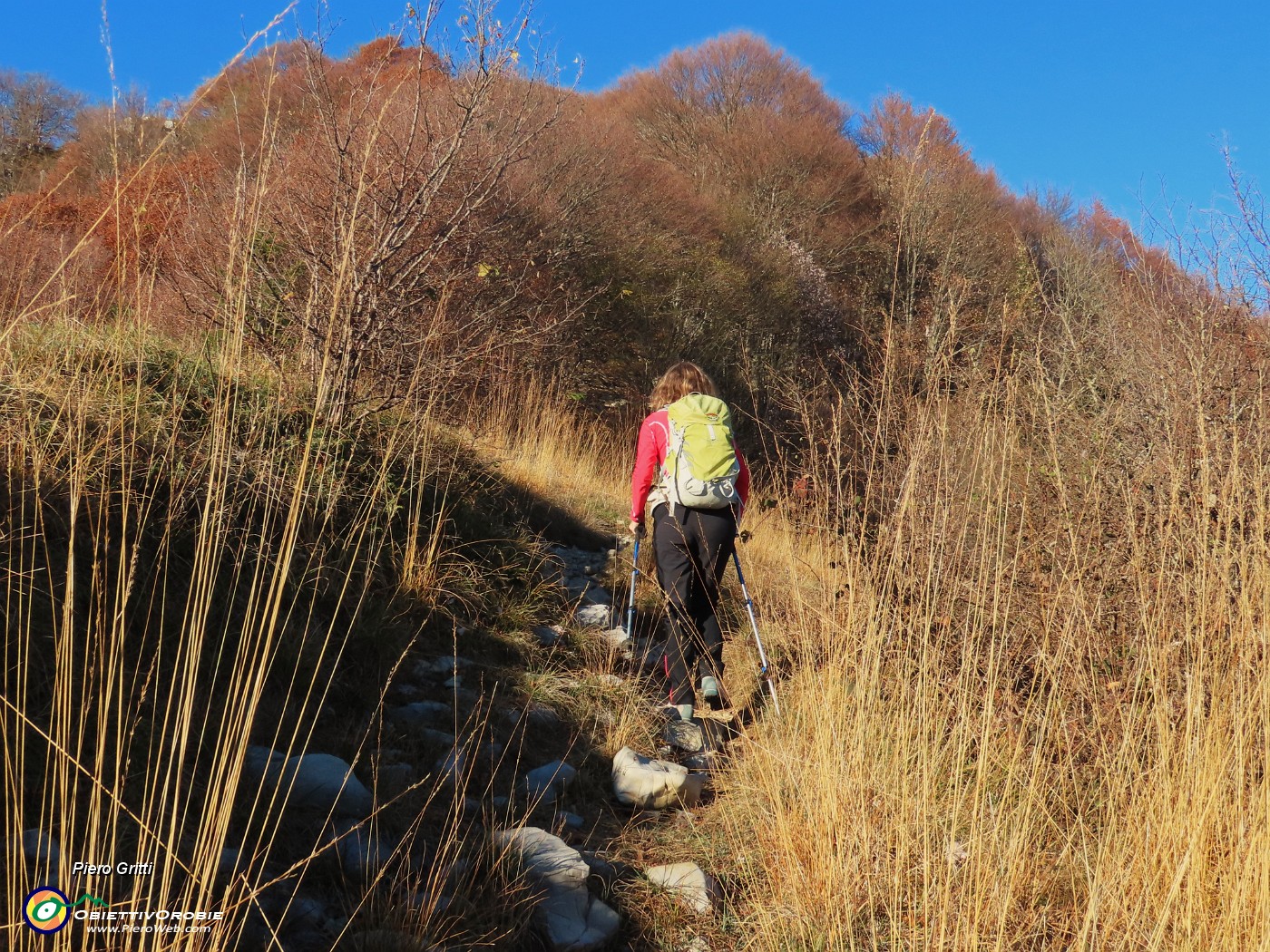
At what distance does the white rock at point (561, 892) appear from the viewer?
257cm

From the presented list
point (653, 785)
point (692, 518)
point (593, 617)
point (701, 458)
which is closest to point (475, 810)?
point (653, 785)

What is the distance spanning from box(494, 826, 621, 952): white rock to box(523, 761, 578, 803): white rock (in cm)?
49

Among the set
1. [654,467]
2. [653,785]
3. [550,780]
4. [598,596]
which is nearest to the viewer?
[550,780]

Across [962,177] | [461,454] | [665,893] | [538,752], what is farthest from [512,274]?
[962,177]

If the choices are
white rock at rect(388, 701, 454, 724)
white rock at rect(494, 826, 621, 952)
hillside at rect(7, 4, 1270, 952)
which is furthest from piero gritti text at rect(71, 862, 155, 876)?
white rock at rect(388, 701, 454, 724)

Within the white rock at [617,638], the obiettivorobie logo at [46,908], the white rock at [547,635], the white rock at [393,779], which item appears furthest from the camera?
the white rock at [617,638]

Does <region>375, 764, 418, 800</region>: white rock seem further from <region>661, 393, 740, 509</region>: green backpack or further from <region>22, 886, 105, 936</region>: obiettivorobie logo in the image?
<region>661, 393, 740, 509</region>: green backpack

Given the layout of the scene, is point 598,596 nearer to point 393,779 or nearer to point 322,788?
point 393,779

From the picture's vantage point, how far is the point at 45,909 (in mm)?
1743

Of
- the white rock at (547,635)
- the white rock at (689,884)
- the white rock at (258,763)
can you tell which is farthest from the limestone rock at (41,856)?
the white rock at (547,635)

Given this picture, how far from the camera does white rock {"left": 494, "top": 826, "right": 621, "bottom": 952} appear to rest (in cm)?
257

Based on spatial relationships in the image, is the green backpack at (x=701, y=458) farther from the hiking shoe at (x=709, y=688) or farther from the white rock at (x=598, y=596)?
the white rock at (x=598, y=596)

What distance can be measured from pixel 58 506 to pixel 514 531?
2.65 metres

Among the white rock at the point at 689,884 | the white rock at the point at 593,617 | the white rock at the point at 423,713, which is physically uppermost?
the white rock at the point at 593,617
